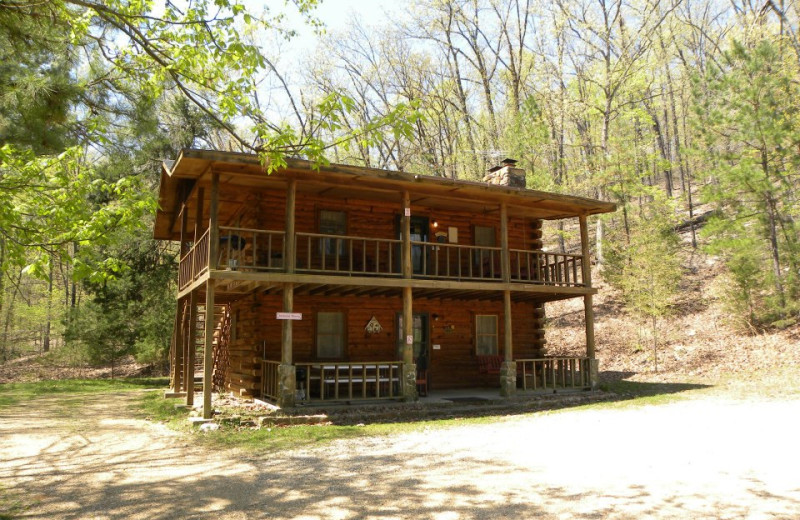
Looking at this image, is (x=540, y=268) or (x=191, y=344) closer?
(x=191, y=344)

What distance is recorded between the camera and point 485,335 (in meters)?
18.6

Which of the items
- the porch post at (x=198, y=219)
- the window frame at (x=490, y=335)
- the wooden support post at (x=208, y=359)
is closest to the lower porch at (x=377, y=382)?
the window frame at (x=490, y=335)

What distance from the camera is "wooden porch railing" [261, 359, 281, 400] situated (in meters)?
13.6

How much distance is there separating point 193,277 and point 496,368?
9281 mm

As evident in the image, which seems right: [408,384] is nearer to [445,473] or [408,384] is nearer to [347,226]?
[347,226]

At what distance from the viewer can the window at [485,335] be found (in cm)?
1845

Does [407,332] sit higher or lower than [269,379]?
higher

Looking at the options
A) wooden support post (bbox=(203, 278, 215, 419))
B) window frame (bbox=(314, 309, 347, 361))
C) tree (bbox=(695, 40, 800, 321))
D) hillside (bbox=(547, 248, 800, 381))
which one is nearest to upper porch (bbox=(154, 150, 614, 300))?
wooden support post (bbox=(203, 278, 215, 419))

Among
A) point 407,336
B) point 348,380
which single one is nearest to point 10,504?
point 348,380

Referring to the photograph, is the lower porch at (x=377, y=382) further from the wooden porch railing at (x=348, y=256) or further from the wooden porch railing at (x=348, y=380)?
the wooden porch railing at (x=348, y=256)

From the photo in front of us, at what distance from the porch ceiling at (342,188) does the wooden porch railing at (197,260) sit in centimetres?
146

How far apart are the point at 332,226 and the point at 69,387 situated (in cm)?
1299

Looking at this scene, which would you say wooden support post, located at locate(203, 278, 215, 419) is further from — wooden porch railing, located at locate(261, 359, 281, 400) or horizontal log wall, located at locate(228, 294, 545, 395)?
horizontal log wall, located at locate(228, 294, 545, 395)

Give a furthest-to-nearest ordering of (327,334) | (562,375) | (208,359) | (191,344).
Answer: (562,375)
(327,334)
(191,344)
(208,359)
